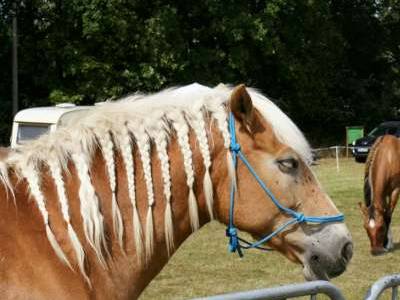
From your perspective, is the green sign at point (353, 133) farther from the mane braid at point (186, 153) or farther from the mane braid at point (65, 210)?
the mane braid at point (65, 210)

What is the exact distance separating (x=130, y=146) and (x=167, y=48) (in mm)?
22645

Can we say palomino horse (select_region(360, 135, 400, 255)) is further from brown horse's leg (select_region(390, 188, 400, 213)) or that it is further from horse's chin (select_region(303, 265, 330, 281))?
horse's chin (select_region(303, 265, 330, 281))

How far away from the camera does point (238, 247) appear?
2947 millimetres

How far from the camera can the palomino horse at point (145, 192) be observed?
2508mm

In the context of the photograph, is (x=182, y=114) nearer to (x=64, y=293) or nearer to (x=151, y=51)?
(x=64, y=293)

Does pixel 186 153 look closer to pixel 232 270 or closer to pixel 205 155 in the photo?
pixel 205 155

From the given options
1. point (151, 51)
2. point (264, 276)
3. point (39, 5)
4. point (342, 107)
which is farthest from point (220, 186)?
point (342, 107)

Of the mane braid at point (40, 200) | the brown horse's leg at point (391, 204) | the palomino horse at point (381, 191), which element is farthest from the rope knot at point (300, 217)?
the brown horse's leg at point (391, 204)

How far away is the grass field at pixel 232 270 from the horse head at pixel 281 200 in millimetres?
4107

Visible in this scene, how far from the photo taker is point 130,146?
2727 millimetres

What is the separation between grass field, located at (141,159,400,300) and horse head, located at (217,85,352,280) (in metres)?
4.11

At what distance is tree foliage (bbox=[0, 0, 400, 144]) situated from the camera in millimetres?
24906

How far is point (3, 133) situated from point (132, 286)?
926 inches

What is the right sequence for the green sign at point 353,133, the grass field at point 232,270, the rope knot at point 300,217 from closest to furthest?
the rope knot at point 300,217 < the grass field at point 232,270 < the green sign at point 353,133
